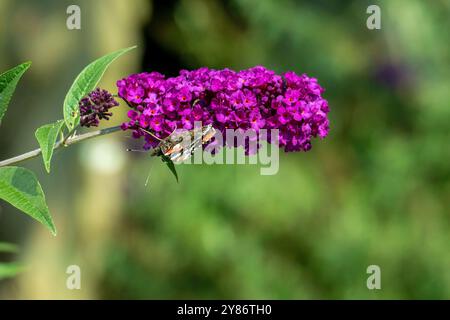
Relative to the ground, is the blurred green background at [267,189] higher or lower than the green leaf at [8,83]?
higher

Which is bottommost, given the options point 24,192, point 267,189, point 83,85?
point 24,192

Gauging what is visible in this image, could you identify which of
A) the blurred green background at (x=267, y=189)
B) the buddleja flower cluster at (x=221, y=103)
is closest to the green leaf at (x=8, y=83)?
the buddleja flower cluster at (x=221, y=103)

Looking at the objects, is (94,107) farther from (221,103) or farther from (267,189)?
(267,189)

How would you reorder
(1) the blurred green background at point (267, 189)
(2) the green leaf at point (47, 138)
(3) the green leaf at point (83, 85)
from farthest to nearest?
1. (1) the blurred green background at point (267, 189)
2. (3) the green leaf at point (83, 85)
3. (2) the green leaf at point (47, 138)

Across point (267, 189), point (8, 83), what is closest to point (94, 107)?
point (8, 83)

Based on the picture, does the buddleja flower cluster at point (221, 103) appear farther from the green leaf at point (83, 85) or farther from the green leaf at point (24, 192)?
the green leaf at point (24, 192)

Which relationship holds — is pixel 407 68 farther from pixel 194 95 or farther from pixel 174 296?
pixel 194 95

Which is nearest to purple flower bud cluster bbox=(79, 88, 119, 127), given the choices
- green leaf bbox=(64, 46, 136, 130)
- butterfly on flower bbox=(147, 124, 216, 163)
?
green leaf bbox=(64, 46, 136, 130)
